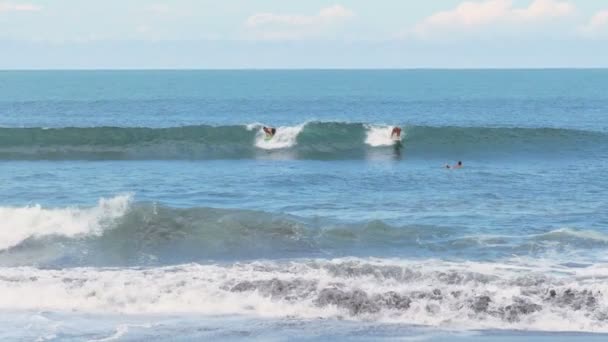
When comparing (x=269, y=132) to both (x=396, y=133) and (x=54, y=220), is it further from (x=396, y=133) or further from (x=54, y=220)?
(x=54, y=220)

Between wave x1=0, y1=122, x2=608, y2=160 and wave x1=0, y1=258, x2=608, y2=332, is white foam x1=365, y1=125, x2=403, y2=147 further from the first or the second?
wave x1=0, y1=258, x2=608, y2=332

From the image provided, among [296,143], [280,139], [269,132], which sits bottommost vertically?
[296,143]

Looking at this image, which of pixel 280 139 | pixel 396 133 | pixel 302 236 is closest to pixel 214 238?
pixel 302 236

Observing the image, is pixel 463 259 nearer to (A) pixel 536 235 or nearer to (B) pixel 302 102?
(A) pixel 536 235

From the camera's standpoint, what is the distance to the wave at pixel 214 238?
18609 mm

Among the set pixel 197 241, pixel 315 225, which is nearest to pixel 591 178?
pixel 315 225

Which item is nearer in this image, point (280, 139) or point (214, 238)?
point (214, 238)

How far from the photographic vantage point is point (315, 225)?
2078 cm

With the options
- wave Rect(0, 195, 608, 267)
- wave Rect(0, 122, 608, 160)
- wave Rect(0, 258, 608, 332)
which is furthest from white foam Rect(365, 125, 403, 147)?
wave Rect(0, 258, 608, 332)

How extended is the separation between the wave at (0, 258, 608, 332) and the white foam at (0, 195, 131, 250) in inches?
126

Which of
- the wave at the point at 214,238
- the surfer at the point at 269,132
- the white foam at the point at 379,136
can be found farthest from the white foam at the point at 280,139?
the wave at the point at 214,238

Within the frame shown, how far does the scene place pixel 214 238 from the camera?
66.0 ft

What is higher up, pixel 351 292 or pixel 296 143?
pixel 296 143

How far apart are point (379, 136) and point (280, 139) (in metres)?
4.53
